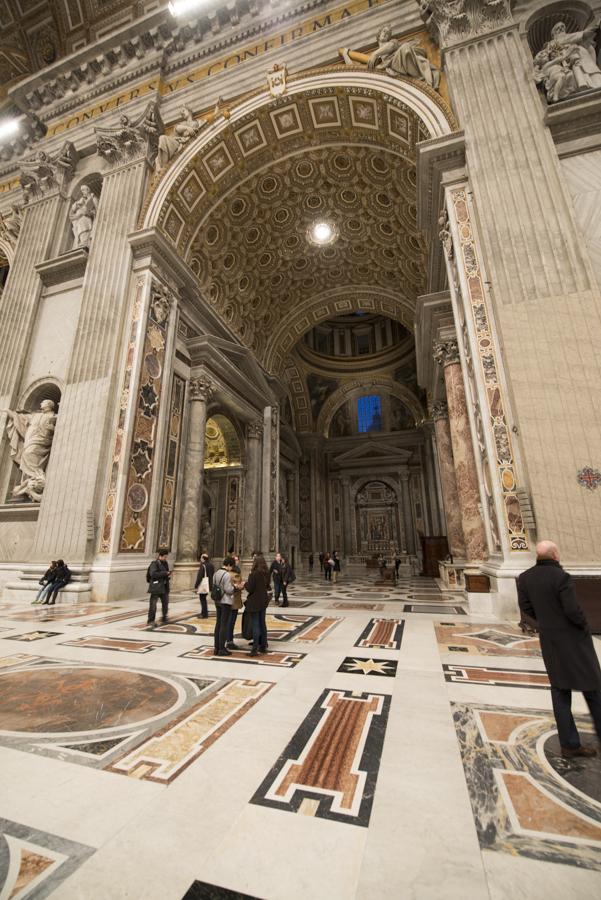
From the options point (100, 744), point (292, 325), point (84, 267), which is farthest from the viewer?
point (292, 325)

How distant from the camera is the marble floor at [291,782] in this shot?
3.77ft

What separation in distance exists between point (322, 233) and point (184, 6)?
24.0 ft

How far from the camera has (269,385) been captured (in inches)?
672

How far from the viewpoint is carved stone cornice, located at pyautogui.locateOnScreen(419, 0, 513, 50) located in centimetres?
788

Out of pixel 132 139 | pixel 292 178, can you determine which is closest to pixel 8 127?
pixel 132 139

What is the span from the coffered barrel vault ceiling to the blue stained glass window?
27.9 feet

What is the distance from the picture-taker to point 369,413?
25.3 meters

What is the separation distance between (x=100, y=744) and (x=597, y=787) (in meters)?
2.27

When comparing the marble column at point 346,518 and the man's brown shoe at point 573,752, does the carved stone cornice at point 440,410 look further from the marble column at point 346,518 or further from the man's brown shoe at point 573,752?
the marble column at point 346,518

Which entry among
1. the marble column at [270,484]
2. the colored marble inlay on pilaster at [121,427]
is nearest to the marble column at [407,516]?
the marble column at [270,484]

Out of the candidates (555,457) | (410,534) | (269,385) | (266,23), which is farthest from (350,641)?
(410,534)

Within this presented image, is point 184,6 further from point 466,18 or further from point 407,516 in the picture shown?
point 407,516

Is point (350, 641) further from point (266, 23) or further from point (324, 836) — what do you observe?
point (266, 23)

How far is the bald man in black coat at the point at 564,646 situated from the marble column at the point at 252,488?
1279 centimetres
